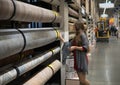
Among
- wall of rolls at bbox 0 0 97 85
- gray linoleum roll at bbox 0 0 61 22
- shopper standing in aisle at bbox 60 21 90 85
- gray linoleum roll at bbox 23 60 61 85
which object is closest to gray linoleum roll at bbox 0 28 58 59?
wall of rolls at bbox 0 0 97 85

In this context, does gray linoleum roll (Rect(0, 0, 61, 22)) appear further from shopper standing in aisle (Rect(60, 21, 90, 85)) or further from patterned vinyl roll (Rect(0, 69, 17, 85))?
shopper standing in aisle (Rect(60, 21, 90, 85))

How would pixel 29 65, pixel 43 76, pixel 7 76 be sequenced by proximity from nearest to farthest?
pixel 7 76, pixel 29 65, pixel 43 76

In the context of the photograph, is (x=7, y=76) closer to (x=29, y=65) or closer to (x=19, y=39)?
(x=19, y=39)

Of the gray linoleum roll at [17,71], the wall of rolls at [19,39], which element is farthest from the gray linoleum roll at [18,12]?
the gray linoleum roll at [17,71]

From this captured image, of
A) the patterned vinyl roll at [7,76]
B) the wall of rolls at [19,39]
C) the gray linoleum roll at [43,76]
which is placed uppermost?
the wall of rolls at [19,39]

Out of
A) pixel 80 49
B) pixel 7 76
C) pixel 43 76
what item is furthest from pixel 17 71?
pixel 80 49

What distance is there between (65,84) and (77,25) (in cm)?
136

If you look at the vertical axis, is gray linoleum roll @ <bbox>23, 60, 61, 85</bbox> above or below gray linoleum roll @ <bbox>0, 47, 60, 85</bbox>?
below

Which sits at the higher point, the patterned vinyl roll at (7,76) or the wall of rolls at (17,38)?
the wall of rolls at (17,38)

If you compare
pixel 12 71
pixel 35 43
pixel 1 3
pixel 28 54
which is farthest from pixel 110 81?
pixel 1 3

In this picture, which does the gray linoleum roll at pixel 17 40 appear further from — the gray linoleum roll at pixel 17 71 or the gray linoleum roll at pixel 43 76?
the gray linoleum roll at pixel 43 76

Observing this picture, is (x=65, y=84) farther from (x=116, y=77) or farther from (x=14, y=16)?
(x=14, y=16)

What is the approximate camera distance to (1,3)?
6.53ft

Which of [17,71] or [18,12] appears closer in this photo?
[18,12]
